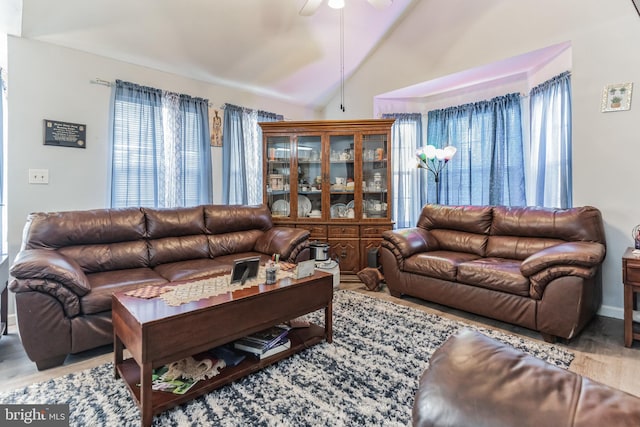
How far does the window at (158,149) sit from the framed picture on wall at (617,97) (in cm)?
412

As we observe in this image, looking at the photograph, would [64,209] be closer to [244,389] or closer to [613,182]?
[244,389]

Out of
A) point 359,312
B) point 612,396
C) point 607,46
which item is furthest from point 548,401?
point 607,46

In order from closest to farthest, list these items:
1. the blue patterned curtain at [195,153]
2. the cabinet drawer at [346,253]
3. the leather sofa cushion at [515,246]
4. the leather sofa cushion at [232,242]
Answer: the leather sofa cushion at [515,246] → the leather sofa cushion at [232,242] → the blue patterned curtain at [195,153] → the cabinet drawer at [346,253]

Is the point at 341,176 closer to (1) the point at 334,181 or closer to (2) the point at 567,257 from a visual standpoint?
(1) the point at 334,181

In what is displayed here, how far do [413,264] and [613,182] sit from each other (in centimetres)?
188

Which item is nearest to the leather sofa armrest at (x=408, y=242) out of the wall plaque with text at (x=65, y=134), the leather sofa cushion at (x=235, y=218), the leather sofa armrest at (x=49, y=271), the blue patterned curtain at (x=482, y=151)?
the blue patterned curtain at (x=482, y=151)

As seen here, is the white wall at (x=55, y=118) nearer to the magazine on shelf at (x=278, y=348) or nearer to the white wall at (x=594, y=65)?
the magazine on shelf at (x=278, y=348)

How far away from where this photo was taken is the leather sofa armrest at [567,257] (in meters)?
2.25

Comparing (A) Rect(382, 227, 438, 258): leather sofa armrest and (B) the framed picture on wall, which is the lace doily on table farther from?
(B) the framed picture on wall

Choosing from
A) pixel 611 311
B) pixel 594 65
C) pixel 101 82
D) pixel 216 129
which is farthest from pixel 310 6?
pixel 611 311

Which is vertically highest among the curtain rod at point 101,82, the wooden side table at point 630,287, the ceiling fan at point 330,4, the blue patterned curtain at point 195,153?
the ceiling fan at point 330,4

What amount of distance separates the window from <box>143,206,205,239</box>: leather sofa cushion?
477 mm

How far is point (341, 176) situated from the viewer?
14.1 ft

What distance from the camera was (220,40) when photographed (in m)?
3.50
